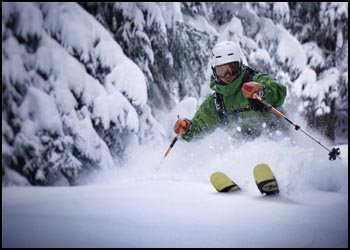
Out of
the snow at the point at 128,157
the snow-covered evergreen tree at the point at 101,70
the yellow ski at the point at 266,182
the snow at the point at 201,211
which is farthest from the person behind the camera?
the snow-covered evergreen tree at the point at 101,70

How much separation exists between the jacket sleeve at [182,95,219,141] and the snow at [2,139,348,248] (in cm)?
70

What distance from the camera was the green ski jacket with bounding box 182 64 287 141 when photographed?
3.43 m

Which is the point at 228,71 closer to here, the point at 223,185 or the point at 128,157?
the point at 223,185

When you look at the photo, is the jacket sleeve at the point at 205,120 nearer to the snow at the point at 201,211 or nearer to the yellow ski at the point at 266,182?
the snow at the point at 201,211

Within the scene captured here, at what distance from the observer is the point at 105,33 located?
4.32 metres

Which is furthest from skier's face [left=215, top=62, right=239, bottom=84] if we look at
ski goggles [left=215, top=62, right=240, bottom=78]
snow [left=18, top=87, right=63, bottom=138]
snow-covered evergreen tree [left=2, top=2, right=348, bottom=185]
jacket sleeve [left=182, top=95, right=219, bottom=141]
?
snow [left=18, top=87, right=63, bottom=138]

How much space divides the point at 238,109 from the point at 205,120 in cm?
44

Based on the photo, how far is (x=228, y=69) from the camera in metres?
3.61

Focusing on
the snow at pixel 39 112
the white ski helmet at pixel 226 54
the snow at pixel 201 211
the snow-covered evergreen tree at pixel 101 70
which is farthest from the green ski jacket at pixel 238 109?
the snow at pixel 39 112

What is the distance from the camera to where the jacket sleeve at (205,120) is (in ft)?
12.9

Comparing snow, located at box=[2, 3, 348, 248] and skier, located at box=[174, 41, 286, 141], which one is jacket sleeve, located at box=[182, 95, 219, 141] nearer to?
skier, located at box=[174, 41, 286, 141]

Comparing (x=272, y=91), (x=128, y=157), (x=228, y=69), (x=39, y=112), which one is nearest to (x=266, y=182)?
→ (x=272, y=91)

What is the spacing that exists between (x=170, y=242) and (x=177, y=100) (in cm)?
541

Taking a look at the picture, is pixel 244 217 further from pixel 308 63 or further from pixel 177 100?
pixel 308 63
